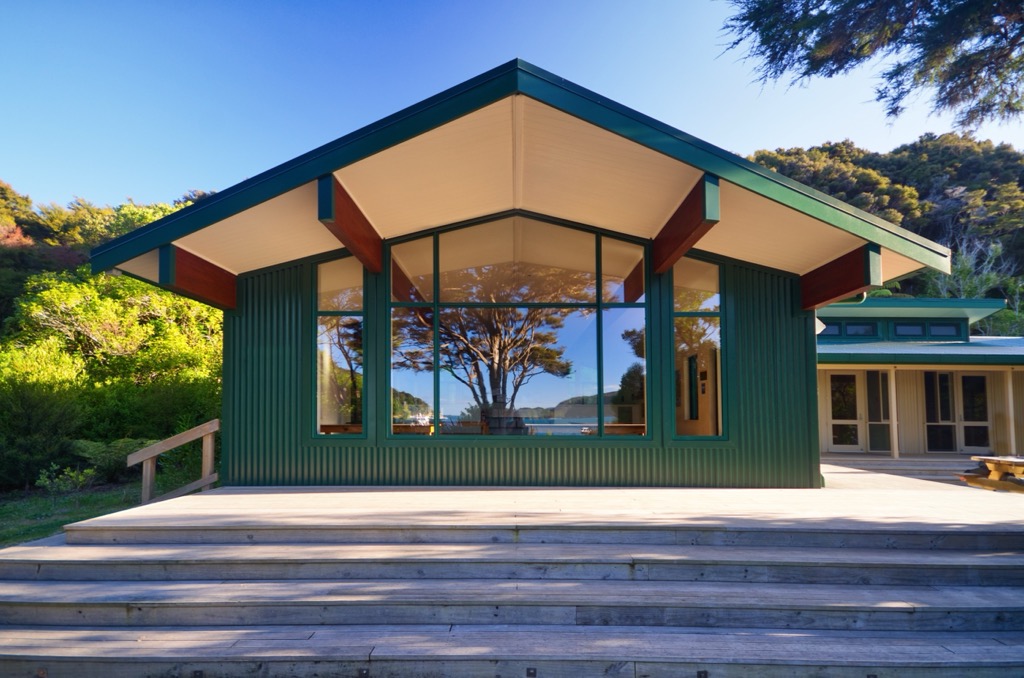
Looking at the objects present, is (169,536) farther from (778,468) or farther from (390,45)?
(390,45)

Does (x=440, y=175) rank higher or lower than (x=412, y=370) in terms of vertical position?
higher

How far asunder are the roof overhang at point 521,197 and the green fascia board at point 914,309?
779 centimetres

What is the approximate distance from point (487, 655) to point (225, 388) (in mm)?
4675

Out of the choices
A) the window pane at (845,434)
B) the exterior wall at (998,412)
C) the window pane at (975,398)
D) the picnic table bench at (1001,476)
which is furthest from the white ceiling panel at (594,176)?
the exterior wall at (998,412)

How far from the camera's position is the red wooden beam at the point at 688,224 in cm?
452

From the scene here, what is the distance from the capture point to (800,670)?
2.64 m

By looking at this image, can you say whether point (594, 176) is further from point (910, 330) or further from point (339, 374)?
point (910, 330)

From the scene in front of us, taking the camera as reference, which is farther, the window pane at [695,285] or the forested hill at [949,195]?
the forested hill at [949,195]

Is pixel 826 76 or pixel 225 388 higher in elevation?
pixel 826 76

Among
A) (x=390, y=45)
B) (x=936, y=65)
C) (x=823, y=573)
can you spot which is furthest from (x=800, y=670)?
(x=390, y=45)

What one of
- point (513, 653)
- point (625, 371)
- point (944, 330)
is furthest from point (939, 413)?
point (513, 653)

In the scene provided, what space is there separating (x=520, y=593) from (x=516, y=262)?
158 inches

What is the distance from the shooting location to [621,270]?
6.33 m

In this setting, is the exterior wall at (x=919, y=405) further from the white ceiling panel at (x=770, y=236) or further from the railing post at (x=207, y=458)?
the railing post at (x=207, y=458)
